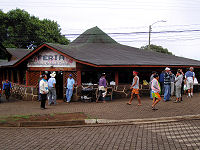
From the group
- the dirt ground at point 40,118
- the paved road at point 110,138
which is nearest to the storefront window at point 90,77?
the dirt ground at point 40,118

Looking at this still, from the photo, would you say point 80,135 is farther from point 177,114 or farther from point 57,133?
point 177,114

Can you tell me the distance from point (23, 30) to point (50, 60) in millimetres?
25174

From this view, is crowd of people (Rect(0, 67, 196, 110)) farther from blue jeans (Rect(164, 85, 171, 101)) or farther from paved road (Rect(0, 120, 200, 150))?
paved road (Rect(0, 120, 200, 150))

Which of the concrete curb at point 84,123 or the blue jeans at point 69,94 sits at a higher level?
the blue jeans at point 69,94

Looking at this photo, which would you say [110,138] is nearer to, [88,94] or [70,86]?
[88,94]

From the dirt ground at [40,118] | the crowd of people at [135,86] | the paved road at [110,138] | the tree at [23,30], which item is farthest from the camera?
the tree at [23,30]

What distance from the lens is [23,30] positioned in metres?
38.8

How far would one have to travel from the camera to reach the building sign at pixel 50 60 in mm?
15672

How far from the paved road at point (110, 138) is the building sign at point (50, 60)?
7.91 m

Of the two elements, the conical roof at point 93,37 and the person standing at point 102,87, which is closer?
the person standing at point 102,87

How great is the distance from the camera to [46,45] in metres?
16.0

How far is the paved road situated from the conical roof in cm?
1621

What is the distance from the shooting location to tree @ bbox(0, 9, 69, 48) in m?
37.9

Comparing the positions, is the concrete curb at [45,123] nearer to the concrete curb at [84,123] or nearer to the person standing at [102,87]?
the concrete curb at [84,123]
